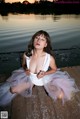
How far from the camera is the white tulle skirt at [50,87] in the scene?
4018 mm

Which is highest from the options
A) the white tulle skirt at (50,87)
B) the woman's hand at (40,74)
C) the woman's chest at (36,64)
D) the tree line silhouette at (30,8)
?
the woman's chest at (36,64)

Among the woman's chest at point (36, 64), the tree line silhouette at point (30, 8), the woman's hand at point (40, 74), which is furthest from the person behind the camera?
the tree line silhouette at point (30, 8)

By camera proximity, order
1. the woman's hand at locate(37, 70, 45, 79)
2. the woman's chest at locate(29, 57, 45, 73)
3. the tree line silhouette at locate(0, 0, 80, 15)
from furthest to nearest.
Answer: the tree line silhouette at locate(0, 0, 80, 15), the woman's chest at locate(29, 57, 45, 73), the woman's hand at locate(37, 70, 45, 79)

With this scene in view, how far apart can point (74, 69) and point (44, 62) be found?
185cm

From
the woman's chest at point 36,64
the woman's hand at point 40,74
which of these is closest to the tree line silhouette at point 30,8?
the woman's chest at point 36,64

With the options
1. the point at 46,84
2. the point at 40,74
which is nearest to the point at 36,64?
the point at 40,74

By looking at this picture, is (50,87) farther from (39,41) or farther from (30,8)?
(30,8)

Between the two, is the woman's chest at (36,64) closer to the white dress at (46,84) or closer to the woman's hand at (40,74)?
the white dress at (46,84)

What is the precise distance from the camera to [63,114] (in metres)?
3.64

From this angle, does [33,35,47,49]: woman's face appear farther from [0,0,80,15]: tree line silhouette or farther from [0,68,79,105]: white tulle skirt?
[0,0,80,15]: tree line silhouette

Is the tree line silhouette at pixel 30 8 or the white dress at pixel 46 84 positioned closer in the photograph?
the white dress at pixel 46 84

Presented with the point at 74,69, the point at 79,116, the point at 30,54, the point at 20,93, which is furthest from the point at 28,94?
the point at 74,69

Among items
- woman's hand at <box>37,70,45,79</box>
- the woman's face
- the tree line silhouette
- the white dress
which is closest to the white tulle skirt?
the white dress

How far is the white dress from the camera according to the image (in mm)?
4025
